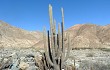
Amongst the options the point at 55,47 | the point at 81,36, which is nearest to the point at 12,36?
the point at 81,36

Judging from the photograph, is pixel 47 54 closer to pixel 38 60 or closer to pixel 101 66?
pixel 38 60

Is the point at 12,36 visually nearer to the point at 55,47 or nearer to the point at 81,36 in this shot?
the point at 81,36

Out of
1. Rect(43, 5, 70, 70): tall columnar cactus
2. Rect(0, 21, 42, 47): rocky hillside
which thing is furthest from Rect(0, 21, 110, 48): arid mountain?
Rect(43, 5, 70, 70): tall columnar cactus

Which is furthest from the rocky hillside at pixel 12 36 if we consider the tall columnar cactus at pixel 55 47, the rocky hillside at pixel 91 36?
the tall columnar cactus at pixel 55 47

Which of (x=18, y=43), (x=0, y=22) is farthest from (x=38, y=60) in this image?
(x=0, y=22)

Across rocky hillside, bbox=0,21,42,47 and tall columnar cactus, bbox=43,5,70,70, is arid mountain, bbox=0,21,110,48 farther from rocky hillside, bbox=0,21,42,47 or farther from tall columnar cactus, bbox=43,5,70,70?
tall columnar cactus, bbox=43,5,70,70

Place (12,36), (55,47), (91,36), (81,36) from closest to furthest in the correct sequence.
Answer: (55,47) → (81,36) → (91,36) → (12,36)

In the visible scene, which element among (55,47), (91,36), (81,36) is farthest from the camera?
(91,36)

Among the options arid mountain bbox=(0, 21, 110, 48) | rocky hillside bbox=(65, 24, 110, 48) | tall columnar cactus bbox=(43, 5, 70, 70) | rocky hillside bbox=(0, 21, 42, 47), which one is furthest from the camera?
rocky hillside bbox=(0, 21, 42, 47)

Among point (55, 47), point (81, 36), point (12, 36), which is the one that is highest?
point (12, 36)

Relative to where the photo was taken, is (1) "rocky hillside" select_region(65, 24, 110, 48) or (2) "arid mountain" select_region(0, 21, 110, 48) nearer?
(1) "rocky hillside" select_region(65, 24, 110, 48)

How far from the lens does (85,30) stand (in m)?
82.8

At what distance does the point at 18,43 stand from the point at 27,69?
7905cm

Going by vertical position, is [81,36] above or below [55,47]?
above
